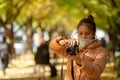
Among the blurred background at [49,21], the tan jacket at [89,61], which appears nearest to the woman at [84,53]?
the tan jacket at [89,61]

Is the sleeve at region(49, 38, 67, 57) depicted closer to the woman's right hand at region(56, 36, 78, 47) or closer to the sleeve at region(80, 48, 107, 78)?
the woman's right hand at region(56, 36, 78, 47)

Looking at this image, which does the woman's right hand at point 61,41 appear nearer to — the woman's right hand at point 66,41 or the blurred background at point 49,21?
the woman's right hand at point 66,41

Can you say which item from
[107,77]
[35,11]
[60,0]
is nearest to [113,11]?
[60,0]

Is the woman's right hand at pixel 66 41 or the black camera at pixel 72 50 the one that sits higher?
the woman's right hand at pixel 66 41

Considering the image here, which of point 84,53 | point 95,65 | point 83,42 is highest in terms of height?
point 83,42

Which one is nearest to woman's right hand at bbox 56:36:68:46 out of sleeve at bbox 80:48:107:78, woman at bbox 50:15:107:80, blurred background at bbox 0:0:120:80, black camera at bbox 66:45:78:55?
woman at bbox 50:15:107:80

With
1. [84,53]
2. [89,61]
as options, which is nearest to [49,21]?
[84,53]

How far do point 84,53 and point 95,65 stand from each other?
285mm

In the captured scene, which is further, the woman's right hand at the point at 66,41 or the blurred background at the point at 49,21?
the blurred background at the point at 49,21

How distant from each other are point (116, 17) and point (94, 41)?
67.8ft

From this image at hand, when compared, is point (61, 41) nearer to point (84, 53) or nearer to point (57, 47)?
point (57, 47)

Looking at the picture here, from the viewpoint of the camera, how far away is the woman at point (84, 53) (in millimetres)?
3896

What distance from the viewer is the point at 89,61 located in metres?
4.00

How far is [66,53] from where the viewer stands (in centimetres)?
400
